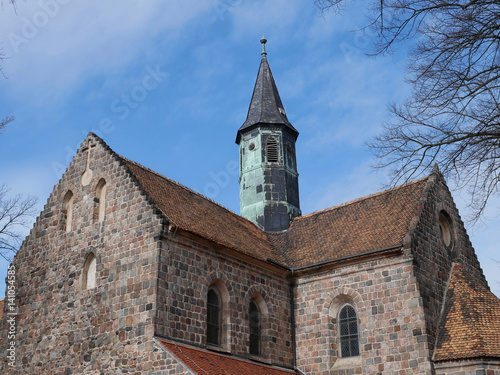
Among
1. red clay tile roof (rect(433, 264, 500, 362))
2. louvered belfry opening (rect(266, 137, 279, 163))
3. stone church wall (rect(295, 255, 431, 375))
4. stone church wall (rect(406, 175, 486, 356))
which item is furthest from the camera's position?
louvered belfry opening (rect(266, 137, 279, 163))

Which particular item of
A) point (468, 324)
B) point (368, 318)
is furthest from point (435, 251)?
point (368, 318)

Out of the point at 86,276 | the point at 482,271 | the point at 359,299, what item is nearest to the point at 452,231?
the point at 482,271

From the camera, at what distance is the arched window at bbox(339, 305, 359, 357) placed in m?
19.6

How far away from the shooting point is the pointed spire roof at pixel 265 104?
93.8 ft

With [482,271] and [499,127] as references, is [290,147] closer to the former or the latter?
[482,271]

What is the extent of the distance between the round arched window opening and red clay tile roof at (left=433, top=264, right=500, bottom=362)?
2082mm

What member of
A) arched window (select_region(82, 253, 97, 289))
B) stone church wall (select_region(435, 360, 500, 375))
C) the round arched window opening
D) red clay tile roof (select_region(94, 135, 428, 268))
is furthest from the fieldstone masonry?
red clay tile roof (select_region(94, 135, 428, 268))

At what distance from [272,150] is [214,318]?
37.3ft

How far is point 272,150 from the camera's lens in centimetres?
2798

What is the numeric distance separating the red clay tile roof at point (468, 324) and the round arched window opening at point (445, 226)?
2082mm

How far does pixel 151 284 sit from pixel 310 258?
7254mm

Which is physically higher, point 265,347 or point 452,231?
point 452,231

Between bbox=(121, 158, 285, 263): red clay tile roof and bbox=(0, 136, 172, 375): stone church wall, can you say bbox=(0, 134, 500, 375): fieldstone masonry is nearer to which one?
bbox=(0, 136, 172, 375): stone church wall

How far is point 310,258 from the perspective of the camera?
72.0ft
